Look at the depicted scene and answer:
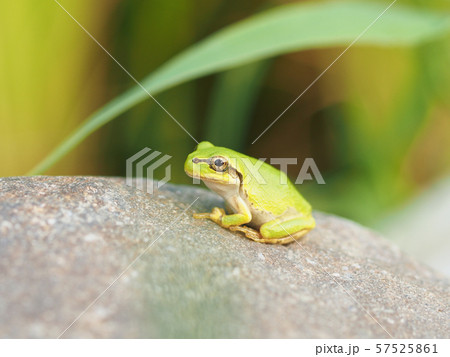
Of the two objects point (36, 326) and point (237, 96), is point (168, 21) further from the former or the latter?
point (36, 326)

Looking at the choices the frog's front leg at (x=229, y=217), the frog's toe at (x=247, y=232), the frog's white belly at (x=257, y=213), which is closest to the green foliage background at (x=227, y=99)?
the frog's white belly at (x=257, y=213)

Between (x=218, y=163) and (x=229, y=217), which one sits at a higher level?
(x=218, y=163)

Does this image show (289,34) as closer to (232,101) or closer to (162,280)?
(232,101)

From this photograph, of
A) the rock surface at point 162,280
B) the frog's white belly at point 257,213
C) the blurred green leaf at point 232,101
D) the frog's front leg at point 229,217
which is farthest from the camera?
the blurred green leaf at point 232,101

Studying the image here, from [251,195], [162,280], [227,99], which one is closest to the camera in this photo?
[162,280]

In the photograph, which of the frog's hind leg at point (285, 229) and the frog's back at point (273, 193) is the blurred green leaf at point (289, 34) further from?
the frog's hind leg at point (285, 229)

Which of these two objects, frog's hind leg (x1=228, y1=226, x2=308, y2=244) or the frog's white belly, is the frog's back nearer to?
the frog's white belly

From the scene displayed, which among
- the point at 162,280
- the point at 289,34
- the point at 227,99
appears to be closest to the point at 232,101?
the point at 227,99

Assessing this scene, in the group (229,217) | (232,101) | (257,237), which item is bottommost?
(257,237)
